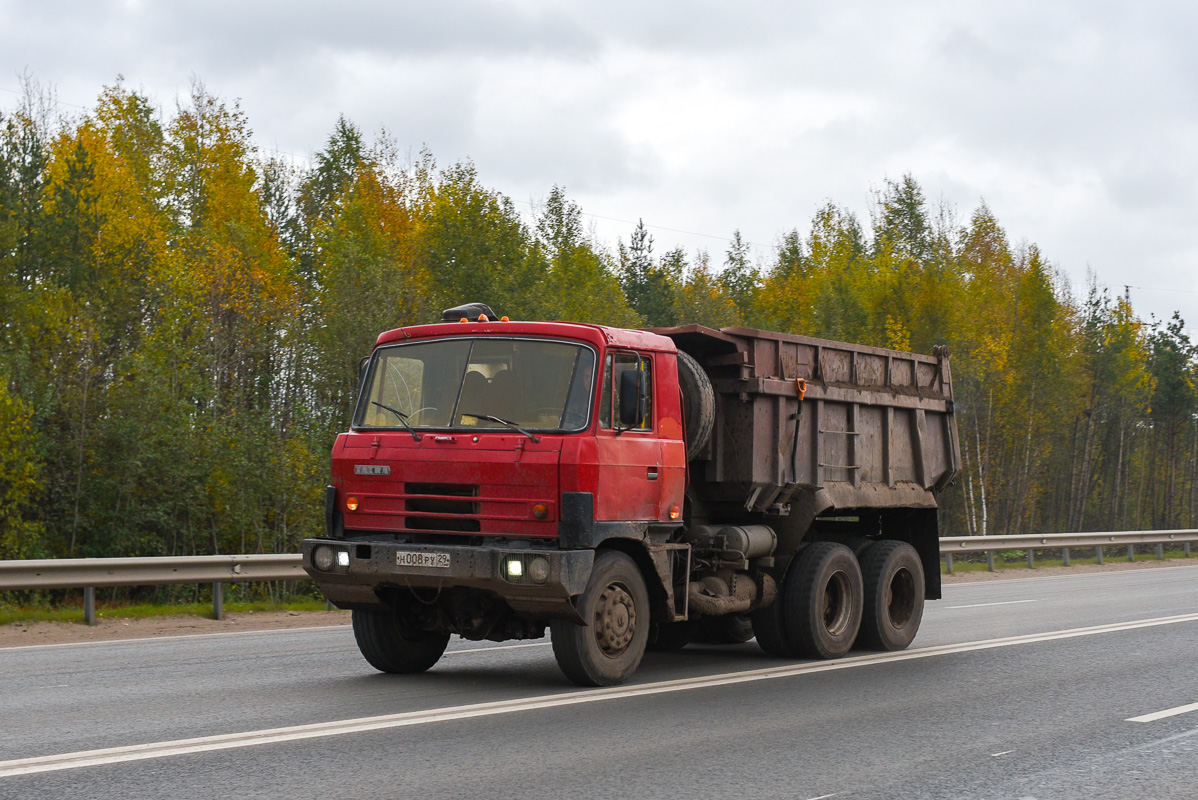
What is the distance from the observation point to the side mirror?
8.36 m

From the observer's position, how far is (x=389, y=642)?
8.95 meters

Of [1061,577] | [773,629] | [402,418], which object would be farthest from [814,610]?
[1061,577]

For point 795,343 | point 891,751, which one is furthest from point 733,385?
point 891,751

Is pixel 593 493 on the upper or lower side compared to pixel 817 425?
lower

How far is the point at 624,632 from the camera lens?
842 cm

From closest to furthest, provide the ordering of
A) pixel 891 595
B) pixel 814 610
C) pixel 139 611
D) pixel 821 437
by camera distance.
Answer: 1. pixel 814 610
2. pixel 821 437
3. pixel 891 595
4. pixel 139 611

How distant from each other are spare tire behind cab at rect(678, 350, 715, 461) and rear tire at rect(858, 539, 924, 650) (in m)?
2.70

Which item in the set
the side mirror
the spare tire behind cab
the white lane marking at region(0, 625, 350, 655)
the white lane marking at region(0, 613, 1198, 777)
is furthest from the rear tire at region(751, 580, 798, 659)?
the white lane marking at region(0, 625, 350, 655)

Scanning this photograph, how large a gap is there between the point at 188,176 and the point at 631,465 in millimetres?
37958

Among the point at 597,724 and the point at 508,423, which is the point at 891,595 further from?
the point at 597,724

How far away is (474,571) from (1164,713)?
4540 mm

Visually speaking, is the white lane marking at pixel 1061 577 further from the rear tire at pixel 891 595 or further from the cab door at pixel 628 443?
the cab door at pixel 628 443

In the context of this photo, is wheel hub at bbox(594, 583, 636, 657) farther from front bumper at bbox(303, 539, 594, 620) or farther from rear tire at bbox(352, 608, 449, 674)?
rear tire at bbox(352, 608, 449, 674)

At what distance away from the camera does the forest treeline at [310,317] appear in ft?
80.0
